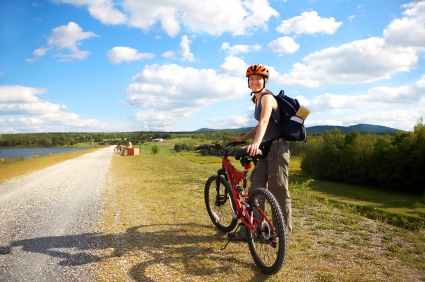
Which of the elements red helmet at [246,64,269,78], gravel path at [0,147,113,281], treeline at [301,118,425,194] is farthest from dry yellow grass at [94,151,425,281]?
treeline at [301,118,425,194]

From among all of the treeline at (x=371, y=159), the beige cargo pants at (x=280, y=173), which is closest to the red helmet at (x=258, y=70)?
the beige cargo pants at (x=280, y=173)

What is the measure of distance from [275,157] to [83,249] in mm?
3234

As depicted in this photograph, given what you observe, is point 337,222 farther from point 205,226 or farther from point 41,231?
point 41,231

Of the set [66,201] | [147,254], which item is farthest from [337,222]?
[66,201]

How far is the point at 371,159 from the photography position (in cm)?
5972

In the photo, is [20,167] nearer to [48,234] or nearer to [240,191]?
[48,234]

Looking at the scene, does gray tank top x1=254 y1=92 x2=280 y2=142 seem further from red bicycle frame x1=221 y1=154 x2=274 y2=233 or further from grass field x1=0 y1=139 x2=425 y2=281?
grass field x1=0 y1=139 x2=425 y2=281

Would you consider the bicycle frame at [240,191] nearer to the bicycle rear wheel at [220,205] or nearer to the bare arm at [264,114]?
the bicycle rear wheel at [220,205]

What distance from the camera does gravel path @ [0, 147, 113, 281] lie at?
3531mm

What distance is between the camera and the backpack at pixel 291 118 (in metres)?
3.61

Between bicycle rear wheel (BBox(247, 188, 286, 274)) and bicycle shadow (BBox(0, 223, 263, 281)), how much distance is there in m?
0.21

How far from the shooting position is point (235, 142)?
461 centimetres

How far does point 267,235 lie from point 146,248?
1.93 m

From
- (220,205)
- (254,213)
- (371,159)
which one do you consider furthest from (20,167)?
(371,159)
